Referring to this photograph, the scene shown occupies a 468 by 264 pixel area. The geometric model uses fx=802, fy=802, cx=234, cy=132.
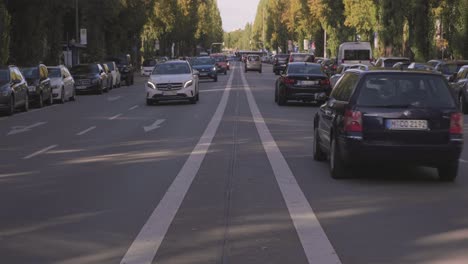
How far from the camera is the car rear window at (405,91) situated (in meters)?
10.8

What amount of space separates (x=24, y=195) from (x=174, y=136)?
7.55 metres

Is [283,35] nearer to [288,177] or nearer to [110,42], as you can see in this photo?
[110,42]

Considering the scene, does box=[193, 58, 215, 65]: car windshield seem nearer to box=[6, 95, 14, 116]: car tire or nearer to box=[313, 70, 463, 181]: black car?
box=[6, 95, 14, 116]: car tire

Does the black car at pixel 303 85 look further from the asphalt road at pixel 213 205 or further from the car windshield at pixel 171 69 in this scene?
the asphalt road at pixel 213 205

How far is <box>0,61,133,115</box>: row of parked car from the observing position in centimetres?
2553

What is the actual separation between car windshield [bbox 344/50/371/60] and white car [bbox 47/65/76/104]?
64.6 feet

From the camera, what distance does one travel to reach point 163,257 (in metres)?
6.82

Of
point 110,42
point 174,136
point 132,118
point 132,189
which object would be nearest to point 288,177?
point 132,189

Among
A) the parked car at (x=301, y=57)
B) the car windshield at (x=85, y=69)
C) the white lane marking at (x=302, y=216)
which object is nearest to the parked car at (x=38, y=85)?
the car windshield at (x=85, y=69)

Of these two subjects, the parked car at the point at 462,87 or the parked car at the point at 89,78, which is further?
the parked car at the point at 89,78

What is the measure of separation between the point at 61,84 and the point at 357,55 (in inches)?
839

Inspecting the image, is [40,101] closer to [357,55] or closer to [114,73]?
[114,73]

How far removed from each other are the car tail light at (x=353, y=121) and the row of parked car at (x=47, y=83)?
16.2 m

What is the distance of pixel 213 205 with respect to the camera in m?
9.28
